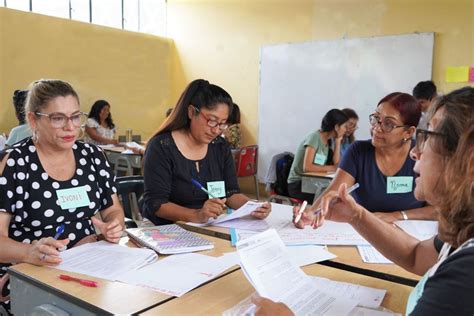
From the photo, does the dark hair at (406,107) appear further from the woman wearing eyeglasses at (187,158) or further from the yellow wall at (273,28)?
the yellow wall at (273,28)

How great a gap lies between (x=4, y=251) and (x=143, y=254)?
0.47 metres

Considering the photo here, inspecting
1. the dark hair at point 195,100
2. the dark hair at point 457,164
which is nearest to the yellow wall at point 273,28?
the dark hair at point 195,100

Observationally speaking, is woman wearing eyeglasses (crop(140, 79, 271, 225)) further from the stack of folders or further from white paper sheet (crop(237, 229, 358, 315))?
white paper sheet (crop(237, 229, 358, 315))

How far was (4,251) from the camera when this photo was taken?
1451mm

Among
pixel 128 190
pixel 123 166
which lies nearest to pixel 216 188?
pixel 128 190

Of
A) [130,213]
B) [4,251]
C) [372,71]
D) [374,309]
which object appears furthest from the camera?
[372,71]

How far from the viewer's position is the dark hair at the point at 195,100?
220cm

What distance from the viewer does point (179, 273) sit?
1313mm

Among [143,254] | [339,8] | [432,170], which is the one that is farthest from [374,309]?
[339,8]

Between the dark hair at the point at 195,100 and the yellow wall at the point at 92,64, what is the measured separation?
4488 millimetres

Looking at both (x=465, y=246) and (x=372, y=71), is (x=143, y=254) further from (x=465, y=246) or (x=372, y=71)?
(x=372, y=71)

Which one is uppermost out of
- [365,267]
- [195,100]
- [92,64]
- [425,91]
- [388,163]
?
[92,64]

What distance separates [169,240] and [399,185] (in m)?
1.24

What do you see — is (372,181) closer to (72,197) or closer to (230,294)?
(230,294)
